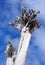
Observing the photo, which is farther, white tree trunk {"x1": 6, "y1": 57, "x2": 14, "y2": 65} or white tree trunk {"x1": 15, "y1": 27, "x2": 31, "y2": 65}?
white tree trunk {"x1": 6, "y1": 57, "x2": 14, "y2": 65}

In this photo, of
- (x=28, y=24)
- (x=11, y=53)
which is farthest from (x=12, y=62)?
(x=28, y=24)

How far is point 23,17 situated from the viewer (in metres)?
35.7

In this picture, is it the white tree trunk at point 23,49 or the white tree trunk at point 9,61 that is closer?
the white tree trunk at point 23,49

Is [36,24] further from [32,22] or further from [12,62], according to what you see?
[12,62]

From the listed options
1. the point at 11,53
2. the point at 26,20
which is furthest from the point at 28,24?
the point at 11,53

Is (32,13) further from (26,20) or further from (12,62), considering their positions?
(12,62)

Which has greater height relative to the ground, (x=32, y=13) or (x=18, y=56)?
(x=32, y=13)

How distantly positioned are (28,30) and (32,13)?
1340 mm

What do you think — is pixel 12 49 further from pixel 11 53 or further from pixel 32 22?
pixel 32 22

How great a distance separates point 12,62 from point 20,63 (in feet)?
3.93

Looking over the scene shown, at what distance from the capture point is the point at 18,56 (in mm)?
34438

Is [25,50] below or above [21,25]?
below

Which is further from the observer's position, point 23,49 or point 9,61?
point 9,61

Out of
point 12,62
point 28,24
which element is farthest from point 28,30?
point 12,62
